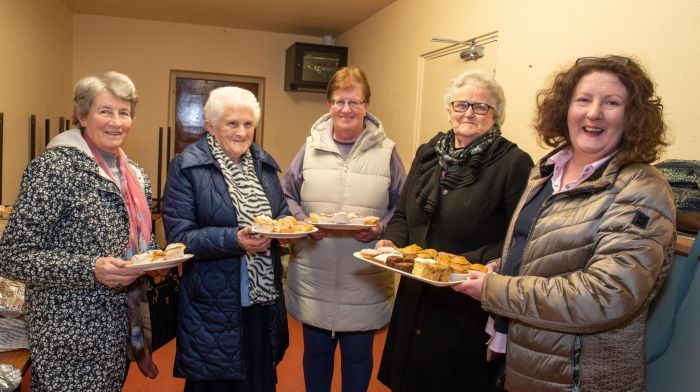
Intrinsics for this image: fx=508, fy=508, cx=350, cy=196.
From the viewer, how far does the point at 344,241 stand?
2137 mm

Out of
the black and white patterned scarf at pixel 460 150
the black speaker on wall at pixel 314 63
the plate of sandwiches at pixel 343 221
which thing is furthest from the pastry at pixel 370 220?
the black speaker on wall at pixel 314 63

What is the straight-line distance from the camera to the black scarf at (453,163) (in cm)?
173

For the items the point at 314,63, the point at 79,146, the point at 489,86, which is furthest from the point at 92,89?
the point at 314,63

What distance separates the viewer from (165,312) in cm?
180

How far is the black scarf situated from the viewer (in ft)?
5.69

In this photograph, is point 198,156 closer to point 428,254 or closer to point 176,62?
point 428,254

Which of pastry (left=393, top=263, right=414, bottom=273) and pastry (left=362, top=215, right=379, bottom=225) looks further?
pastry (left=362, top=215, right=379, bottom=225)

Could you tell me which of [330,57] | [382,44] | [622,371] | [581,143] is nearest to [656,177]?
[581,143]

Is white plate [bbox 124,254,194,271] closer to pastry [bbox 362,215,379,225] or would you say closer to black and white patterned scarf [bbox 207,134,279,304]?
black and white patterned scarf [bbox 207,134,279,304]

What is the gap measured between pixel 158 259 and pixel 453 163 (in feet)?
3.37

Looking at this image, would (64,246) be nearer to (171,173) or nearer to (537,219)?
(171,173)

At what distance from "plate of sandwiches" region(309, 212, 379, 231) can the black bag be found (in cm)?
57

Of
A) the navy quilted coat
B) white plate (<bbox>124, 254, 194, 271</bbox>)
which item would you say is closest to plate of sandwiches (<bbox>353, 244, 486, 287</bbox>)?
the navy quilted coat

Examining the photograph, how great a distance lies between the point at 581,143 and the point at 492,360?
80 centimetres
